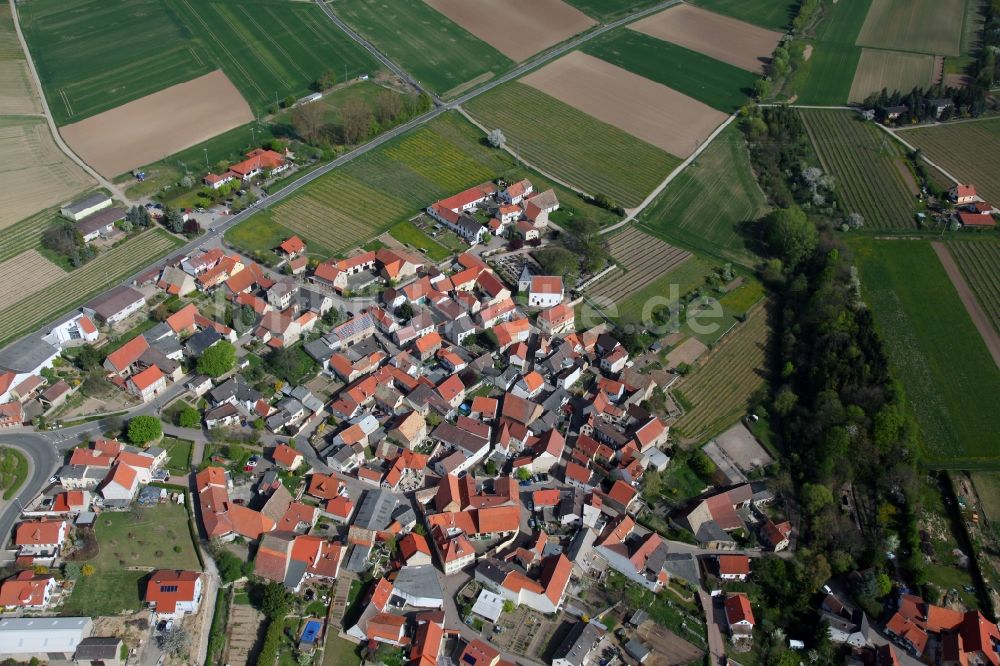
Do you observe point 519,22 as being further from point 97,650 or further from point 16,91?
point 97,650

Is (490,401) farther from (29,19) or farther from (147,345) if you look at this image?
(29,19)

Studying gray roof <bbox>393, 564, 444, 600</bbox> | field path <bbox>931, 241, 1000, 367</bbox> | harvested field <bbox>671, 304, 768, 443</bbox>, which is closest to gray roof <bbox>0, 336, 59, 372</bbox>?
gray roof <bbox>393, 564, 444, 600</bbox>

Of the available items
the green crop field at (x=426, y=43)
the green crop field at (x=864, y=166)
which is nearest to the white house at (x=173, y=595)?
the green crop field at (x=864, y=166)

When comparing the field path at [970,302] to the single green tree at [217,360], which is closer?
the single green tree at [217,360]

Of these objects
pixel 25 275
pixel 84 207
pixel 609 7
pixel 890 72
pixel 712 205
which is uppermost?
pixel 609 7

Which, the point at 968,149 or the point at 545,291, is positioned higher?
the point at 968,149

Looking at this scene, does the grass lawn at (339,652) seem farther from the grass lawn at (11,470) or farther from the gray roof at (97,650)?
the grass lawn at (11,470)

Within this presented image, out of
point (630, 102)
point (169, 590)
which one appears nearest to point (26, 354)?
point (169, 590)
